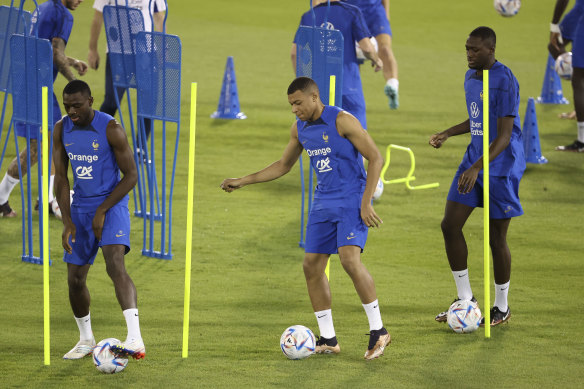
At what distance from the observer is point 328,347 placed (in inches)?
273

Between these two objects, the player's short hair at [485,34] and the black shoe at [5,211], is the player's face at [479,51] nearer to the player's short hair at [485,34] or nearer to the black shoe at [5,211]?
the player's short hair at [485,34]

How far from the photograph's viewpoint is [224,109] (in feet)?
49.9

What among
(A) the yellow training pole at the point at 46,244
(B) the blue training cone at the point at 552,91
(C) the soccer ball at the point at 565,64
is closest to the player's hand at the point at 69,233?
(A) the yellow training pole at the point at 46,244

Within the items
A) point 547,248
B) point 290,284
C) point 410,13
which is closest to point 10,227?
point 290,284

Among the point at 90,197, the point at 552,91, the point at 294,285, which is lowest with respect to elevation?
the point at 294,285

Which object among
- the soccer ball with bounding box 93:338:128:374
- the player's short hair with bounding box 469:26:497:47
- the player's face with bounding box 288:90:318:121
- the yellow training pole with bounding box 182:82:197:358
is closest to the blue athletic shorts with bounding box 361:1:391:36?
the player's short hair with bounding box 469:26:497:47

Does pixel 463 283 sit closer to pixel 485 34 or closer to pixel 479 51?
pixel 479 51

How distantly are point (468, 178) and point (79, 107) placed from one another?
2.72 m

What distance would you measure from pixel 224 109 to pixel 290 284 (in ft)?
22.8

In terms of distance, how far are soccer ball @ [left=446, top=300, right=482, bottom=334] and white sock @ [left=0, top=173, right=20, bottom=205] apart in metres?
4.86

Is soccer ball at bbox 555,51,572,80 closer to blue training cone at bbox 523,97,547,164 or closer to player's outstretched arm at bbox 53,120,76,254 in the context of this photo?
blue training cone at bbox 523,97,547,164

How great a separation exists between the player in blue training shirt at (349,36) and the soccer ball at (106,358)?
4248 millimetres

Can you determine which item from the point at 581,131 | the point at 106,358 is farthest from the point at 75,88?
the point at 581,131

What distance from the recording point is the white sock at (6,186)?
1016 cm
